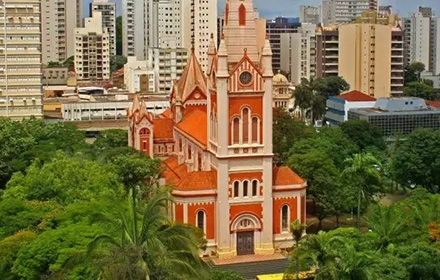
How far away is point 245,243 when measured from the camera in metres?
42.2

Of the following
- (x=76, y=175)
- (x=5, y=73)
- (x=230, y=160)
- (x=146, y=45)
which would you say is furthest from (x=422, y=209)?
(x=146, y=45)

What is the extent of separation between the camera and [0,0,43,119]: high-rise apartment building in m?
71.6

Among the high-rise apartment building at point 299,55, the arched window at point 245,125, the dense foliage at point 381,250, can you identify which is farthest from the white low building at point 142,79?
the dense foliage at point 381,250

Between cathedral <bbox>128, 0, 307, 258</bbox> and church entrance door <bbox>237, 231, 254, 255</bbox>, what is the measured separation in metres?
0.06

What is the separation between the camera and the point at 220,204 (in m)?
41.4

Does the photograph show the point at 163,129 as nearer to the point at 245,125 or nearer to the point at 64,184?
the point at 245,125

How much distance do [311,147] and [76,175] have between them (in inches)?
833

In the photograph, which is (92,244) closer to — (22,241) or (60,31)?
(22,241)

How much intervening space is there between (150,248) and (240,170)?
2093 centimetres

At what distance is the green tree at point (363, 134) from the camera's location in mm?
67938

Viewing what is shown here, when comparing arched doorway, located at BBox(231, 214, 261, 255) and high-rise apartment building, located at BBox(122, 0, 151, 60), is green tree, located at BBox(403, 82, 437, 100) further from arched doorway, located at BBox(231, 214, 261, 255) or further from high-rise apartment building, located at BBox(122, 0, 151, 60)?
arched doorway, located at BBox(231, 214, 261, 255)

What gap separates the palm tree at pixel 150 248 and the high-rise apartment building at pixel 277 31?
10937cm

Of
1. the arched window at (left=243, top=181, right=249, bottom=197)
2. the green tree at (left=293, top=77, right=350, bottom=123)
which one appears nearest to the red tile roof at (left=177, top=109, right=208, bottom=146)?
the arched window at (left=243, top=181, right=249, bottom=197)

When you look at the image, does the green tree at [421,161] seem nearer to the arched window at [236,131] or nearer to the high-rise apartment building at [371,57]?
the arched window at [236,131]
